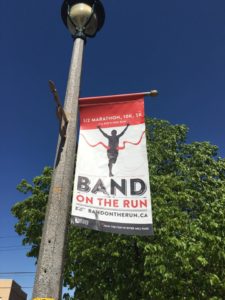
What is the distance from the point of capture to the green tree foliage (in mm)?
10445

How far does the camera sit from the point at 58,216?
3.92 m

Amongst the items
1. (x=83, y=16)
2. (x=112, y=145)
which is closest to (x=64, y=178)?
(x=112, y=145)

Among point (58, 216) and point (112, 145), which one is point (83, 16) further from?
point (58, 216)

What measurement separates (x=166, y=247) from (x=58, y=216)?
764 centimetres

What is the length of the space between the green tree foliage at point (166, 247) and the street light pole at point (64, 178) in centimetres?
681

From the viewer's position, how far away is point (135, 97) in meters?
5.22

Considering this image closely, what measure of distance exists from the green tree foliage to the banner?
642 cm

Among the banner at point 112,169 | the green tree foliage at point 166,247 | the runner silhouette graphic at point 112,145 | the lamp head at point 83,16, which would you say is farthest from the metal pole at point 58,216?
the green tree foliage at point 166,247

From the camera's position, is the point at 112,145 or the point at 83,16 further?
the point at 83,16

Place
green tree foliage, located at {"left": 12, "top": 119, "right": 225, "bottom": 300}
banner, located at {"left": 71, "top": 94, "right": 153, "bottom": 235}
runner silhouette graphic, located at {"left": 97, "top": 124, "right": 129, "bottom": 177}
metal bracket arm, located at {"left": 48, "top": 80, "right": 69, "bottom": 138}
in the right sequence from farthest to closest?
green tree foliage, located at {"left": 12, "top": 119, "right": 225, "bottom": 300} < runner silhouette graphic, located at {"left": 97, "top": 124, "right": 129, "bottom": 177} < metal bracket arm, located at {"left": 48, "top": 80, "right": 69, "bottom": 138} < banner, located at {"left": 71, "top": 94, "right": 153, "bottom": 235}

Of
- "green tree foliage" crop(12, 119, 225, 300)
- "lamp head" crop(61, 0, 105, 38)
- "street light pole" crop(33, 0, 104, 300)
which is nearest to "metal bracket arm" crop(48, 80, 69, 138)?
"street light pole" crop(33, 0, 104, 300)

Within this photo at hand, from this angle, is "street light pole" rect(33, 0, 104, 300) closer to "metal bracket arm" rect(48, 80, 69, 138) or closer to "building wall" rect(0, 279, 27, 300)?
"metal bracket arm" rect(48, 80, 69, 138)

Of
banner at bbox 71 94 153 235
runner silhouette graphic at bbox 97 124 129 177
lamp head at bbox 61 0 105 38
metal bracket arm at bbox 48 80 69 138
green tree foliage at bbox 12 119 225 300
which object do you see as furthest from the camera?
green tree foliage at bbox 12 119 225 300

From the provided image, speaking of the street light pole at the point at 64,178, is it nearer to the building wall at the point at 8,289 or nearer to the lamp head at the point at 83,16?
the lamp head at the point at 83,16
